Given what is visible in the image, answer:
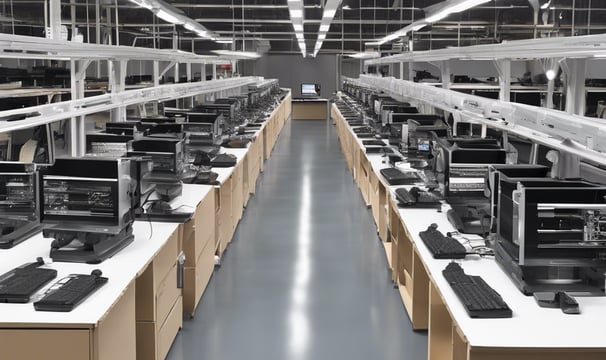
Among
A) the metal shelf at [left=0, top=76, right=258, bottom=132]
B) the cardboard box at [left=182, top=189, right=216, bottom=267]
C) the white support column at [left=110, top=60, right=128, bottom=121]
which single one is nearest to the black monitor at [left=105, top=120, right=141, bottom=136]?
the metal shelf at [left=0, top=76, right=258, bottom=132]

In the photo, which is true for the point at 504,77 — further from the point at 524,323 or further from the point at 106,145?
the point at 524,323

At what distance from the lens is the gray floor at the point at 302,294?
428cm

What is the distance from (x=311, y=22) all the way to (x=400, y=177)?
467 inches

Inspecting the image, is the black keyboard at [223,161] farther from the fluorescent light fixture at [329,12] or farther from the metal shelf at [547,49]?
the fluorescent light fixture at [329,12]

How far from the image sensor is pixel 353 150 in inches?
449

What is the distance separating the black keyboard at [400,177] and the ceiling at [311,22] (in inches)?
93.0

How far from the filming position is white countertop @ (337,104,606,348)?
8.23 feet

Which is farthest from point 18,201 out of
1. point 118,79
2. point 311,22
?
point 311,22

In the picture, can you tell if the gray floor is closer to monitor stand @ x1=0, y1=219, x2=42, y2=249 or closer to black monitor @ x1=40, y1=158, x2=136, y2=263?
black monitor @ x1=40, y1=158, x2=136, y2=263

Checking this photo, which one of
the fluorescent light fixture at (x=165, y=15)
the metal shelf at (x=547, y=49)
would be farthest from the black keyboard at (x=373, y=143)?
the metal shelf at (x=547, y=49)

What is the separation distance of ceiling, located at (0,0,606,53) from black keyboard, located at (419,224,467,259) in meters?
3.73

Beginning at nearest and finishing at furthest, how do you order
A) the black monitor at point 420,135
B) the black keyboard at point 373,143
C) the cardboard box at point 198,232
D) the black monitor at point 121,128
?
the cardboard box at point 198,232 → the black monitor at point 121,128 → the black monitor at point 420,135 → the black keyboard at point 373,143

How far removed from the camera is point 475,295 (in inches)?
116

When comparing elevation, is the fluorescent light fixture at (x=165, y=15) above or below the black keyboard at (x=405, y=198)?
above
